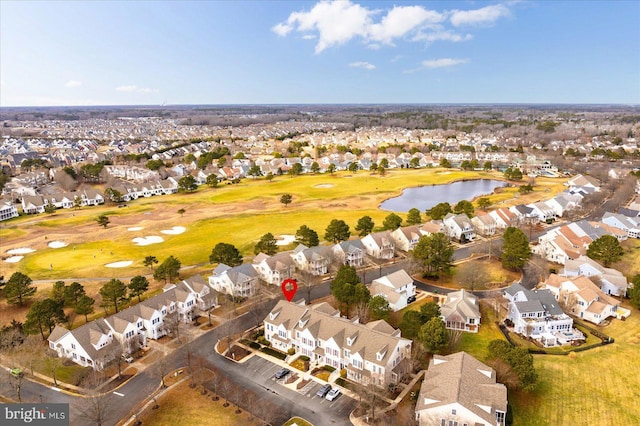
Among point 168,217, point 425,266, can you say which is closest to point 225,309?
point 425,266

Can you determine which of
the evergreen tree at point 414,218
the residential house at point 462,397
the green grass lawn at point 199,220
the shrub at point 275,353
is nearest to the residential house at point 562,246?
the evergreen tree at point 414,218

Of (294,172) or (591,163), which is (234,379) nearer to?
(294,172)

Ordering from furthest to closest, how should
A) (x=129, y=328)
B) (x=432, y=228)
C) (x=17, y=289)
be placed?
(x=432, y=228)
(x=17, y=289)
(x=129, y=328)

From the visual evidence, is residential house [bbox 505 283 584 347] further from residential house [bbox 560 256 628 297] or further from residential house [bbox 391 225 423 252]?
residential house [bbox 391 225 423 252]

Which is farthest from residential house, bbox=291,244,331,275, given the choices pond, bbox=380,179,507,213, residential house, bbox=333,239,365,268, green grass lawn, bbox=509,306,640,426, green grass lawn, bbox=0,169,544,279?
pond, bbox=380,179,507,213

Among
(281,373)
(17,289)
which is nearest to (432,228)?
(281,373)

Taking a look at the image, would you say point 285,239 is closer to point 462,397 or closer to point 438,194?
point 462,397
